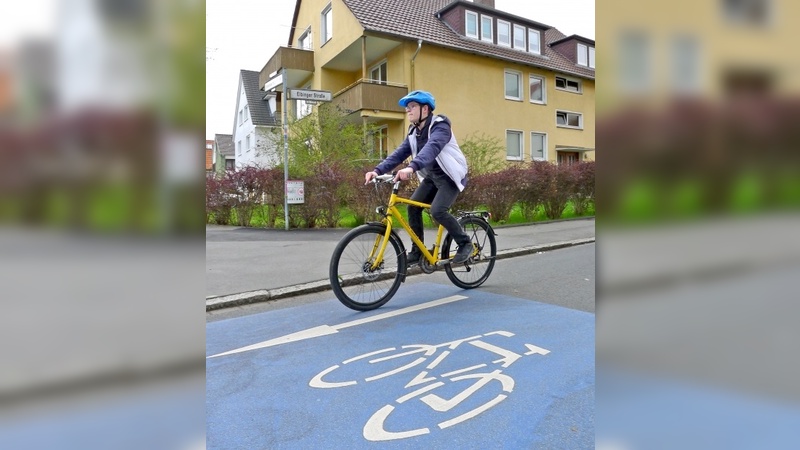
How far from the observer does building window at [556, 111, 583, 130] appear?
26.1 meters

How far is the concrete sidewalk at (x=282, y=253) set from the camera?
206 inches

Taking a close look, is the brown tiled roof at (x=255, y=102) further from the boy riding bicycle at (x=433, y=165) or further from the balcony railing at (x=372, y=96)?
the boy riding bicycle at (x=433, y=165)

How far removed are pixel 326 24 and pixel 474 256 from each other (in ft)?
75.7

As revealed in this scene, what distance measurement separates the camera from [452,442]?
215cm

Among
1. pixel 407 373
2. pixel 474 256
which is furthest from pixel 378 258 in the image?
pixel 407 373

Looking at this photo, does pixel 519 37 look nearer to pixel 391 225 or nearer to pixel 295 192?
pixel 295 192

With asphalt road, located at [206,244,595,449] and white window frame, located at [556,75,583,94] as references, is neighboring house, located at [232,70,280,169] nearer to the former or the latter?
white window frame, located at [556,75,583,94]

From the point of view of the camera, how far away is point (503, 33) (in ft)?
81.4

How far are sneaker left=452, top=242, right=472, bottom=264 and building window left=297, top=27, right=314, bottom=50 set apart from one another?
80.2 feet
